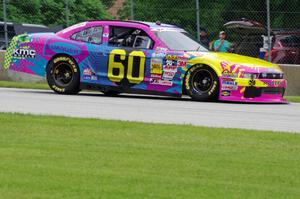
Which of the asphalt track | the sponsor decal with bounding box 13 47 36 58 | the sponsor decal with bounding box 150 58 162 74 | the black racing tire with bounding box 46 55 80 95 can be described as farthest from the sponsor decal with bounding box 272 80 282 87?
the sponsor decal with bounding box 13 47 36 58

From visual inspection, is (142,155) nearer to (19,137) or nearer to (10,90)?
(19,137)

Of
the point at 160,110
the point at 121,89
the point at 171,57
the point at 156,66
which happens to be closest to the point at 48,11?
the point at 121,89

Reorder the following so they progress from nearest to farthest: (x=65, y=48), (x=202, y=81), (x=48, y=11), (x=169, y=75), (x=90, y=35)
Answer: (x=202, y=81) → (x=169, y=75) → (x=65, y=48) → (x=90, y=35) → (x=48, y=11)

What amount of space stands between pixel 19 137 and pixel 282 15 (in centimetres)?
1334

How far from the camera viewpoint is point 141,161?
372 inches

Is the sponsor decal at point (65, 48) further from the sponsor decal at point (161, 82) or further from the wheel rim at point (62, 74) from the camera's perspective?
the sponsor decal at point (161, 82)

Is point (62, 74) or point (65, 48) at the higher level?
point (65, 48)

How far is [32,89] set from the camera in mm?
20984

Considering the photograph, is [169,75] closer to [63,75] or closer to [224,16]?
[63,75]

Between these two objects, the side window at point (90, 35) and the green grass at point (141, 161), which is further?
the side window at point (90, 35)

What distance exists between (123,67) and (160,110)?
10.7 feet

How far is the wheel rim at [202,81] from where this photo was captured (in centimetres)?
1786

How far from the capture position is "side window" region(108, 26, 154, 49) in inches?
731

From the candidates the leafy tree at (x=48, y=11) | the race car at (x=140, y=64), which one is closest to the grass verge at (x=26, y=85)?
the race car at (x=140, y=64)
